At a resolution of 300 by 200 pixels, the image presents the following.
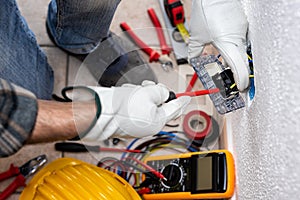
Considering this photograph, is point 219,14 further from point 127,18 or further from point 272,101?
point 127,18

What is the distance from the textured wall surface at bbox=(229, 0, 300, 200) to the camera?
0.56 m

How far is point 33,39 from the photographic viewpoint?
3.67 feet

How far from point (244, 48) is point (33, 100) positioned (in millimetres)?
394

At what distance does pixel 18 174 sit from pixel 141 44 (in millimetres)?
518

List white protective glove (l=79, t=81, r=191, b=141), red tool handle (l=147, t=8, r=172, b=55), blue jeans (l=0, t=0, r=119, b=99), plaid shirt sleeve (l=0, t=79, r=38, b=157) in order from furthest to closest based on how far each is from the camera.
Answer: red tool handle (l=147, t=8, r=172, b=55), blue jeans (l=0, t=0, r=119, b=99), white protective glove (l=79, t=81, r=191, b=141), plaid shirt sleeve (l=0, t=79, r=38, b=157)

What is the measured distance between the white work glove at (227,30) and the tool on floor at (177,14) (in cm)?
42

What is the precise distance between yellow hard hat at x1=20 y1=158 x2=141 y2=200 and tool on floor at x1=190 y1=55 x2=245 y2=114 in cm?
33

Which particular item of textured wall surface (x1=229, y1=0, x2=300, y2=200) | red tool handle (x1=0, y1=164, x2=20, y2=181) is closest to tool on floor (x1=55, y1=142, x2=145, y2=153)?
red tool handle (x1=0, y1=164, x2=20, y2=181)

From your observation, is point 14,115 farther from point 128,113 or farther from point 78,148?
point 78,148

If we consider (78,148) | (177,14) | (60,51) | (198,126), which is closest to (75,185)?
(78,148)

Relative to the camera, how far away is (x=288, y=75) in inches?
22.6

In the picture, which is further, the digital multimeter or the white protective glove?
the digital multimeter

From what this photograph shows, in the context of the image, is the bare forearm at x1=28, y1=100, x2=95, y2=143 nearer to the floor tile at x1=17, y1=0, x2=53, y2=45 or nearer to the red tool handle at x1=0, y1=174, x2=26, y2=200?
the red tool handle at x1=0, y1=174, x2=26, y2=200

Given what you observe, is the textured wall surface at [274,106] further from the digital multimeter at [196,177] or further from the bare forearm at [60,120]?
the bare forearm at [60,120]
